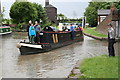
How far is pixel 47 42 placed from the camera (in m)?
15.6

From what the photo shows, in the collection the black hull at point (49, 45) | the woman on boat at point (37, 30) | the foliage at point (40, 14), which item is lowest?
the black hull at point (49, 45)

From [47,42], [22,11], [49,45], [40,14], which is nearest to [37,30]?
[47,42]

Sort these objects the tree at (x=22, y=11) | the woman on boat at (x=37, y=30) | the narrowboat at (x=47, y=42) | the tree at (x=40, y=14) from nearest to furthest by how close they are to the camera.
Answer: the narrowboat at (x=47, y=42) → the woman on boat at (x=37, y=30) → the tree at (x=22, y=11) → the tree at (x=40, y=14)

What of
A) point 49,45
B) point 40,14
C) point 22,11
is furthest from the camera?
point 40,14

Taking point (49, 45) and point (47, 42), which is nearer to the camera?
point (49, 45)

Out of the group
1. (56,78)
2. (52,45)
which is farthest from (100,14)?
(56,78)

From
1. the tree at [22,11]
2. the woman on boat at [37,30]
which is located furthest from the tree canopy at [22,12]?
the woman on boat at [37,30]

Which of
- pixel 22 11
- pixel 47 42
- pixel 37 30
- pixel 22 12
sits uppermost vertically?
pixel 22 11

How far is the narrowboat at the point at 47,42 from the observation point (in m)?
13.9

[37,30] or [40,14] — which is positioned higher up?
[40,14]

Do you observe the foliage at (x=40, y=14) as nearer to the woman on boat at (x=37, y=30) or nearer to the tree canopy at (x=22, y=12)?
the tree canopy at (x=22, y=12)

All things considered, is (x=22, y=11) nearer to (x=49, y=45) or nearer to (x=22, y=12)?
(x=22, y=12)

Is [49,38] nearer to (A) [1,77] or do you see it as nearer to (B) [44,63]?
(B) [44,63]

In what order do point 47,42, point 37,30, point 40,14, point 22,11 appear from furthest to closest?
1. point 40,14
2. point 22,11
3. point 47,42
4. point 37,30
